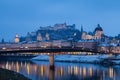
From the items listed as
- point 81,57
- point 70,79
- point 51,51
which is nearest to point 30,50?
point 51,51

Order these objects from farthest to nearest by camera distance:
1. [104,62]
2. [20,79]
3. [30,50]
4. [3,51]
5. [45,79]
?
[104,62] < [30,50] < [3,51] < [45,79] < [20,79]

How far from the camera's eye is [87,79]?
86062 millimetres

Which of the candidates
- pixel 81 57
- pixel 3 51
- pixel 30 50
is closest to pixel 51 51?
pixel 30 50

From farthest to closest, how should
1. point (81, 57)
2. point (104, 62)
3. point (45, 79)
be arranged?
point (81, 57), point (104, 62), point (45, 79)

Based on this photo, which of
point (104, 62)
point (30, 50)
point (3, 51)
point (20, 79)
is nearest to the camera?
point (20, 79)

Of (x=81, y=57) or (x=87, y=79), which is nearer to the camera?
(x=87, y=79)

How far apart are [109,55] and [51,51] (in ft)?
190

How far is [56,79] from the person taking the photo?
83.8 metres

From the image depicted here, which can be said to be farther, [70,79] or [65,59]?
[65,59]

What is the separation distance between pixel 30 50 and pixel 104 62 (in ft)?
150

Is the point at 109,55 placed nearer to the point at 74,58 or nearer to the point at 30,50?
the point at 74,58

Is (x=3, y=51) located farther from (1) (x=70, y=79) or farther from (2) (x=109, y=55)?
(2) (x=109, y=55)

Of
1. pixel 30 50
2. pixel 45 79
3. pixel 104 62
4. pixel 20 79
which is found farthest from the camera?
pixel 104 62

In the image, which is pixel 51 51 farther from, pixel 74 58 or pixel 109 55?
pixel 74 58
